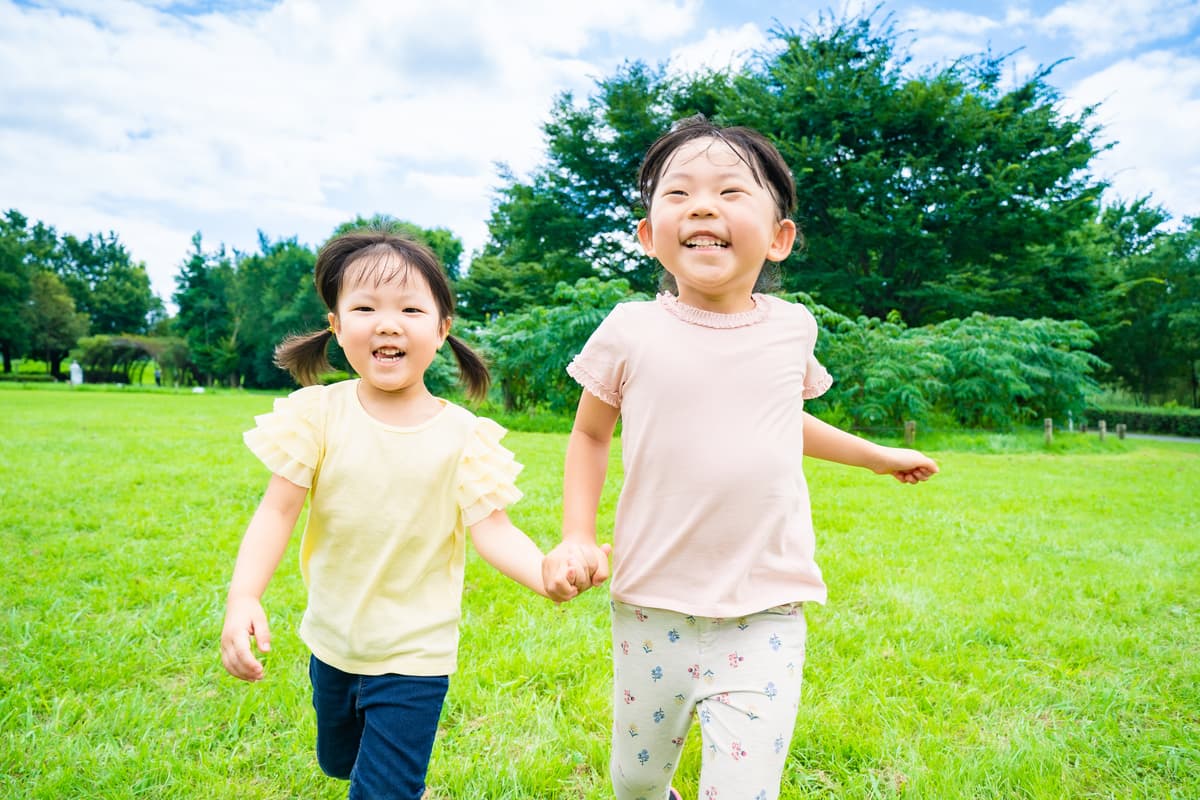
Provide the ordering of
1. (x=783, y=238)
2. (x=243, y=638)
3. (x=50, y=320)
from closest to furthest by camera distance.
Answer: (x=243, y=638) < (x=783, y=238) < (x=50, y=320)

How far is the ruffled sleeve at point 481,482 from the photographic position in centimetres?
166

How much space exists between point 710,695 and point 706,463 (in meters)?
0.46

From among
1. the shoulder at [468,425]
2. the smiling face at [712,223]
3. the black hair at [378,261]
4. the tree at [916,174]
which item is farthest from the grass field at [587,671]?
the tree at [916,174]

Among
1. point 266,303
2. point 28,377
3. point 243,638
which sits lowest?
point 28,377

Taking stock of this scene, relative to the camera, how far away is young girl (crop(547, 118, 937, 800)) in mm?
1565

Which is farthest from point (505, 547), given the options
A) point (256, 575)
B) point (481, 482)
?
point (256, 575)

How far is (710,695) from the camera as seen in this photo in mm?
1580

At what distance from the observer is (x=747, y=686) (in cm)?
154

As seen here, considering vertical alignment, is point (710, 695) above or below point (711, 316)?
below

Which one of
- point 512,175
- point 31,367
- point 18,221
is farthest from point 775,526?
point 18,221

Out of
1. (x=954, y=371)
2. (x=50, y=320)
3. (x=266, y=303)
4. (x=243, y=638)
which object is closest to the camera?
(x=243, y=638)

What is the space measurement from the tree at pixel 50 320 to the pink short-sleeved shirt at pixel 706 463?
2010 inches

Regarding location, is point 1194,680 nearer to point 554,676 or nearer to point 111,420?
point 554,676

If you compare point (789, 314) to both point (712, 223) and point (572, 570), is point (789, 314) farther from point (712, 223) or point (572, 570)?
point (572, 570)
